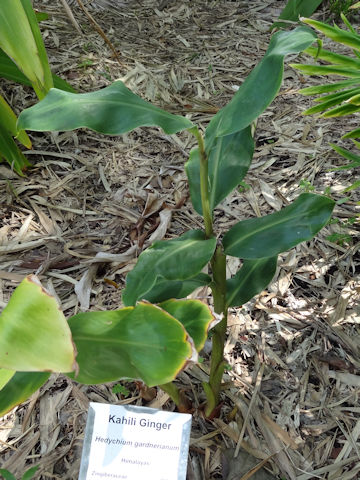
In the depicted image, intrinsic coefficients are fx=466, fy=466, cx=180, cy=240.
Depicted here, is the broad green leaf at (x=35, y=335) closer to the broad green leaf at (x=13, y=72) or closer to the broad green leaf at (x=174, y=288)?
the broad green leaf at (x=174, y=288)

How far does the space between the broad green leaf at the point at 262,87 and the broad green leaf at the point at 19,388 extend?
40cm

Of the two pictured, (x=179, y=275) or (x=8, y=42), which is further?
(x=8, y=42)

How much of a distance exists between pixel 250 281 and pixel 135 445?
32 centimetres

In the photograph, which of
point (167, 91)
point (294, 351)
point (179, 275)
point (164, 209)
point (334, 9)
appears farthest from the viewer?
point (334, 9)

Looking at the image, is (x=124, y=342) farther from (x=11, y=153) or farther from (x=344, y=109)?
(x=11, y=153)

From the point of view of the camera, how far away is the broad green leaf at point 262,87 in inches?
22.3

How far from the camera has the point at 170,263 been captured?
2.11 ft

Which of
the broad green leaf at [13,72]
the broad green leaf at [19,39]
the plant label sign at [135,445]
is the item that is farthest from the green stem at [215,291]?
the broad green leaf at [13,72]

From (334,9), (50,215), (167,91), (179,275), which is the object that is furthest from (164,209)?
(334,9)

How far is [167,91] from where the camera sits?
177cm

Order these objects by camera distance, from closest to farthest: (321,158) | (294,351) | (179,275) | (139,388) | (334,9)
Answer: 1. (179,275)
2. (139,388)
3. (294,351)
4. (321,158)
5. (334,9)

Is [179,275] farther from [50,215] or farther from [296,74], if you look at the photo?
[296,74]

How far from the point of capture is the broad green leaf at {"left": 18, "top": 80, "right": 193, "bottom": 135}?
0.59 metres

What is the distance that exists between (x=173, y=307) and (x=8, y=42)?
824 millimetres
